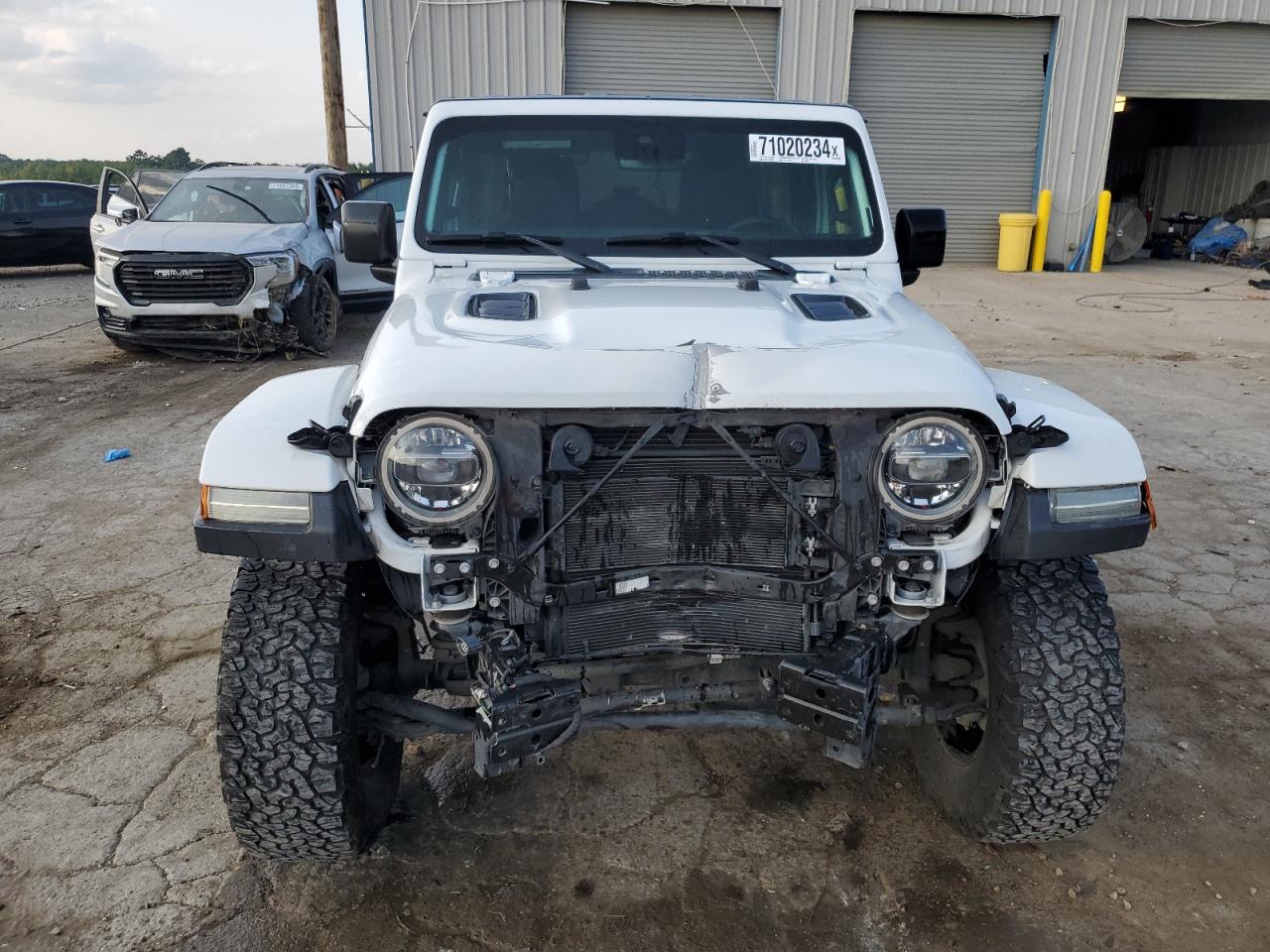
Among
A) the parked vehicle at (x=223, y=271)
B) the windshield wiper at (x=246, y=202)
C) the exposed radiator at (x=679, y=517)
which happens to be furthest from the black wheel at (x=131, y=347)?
the exposed radiator at (x=679, y=517)

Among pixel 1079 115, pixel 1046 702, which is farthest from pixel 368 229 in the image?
pixel 1079 115

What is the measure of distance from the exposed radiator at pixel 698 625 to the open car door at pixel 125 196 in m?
8.51

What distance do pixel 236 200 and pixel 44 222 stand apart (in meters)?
8.03

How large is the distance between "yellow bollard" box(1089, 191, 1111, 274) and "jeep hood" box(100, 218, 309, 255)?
12995 millimetres

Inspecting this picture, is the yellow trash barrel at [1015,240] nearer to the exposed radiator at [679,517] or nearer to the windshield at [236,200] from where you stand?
the windshield at [236,200]

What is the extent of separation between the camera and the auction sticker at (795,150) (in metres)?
3.58

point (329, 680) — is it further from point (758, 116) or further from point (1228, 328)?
point (1228, 328)

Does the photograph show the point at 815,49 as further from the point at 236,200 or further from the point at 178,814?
the point at 178,814

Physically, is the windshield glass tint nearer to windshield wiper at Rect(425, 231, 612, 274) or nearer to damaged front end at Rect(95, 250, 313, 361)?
windshield wiper at Rect(425, 231, 612, 274)

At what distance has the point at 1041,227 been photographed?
16.7 metres

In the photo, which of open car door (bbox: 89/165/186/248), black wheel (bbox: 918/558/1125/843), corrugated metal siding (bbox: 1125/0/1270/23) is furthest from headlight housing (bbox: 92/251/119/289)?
corrugated metal siding (bbox: 1125/0/1270/23)

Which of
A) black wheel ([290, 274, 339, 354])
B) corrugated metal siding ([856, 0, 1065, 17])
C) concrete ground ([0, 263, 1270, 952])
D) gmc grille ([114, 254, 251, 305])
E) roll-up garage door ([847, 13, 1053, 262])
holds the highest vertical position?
corrugated metal siding ([856, 0, 1065, 17])

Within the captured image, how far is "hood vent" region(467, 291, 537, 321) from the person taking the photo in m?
2.67

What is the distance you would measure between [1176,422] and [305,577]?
6.66 metres
